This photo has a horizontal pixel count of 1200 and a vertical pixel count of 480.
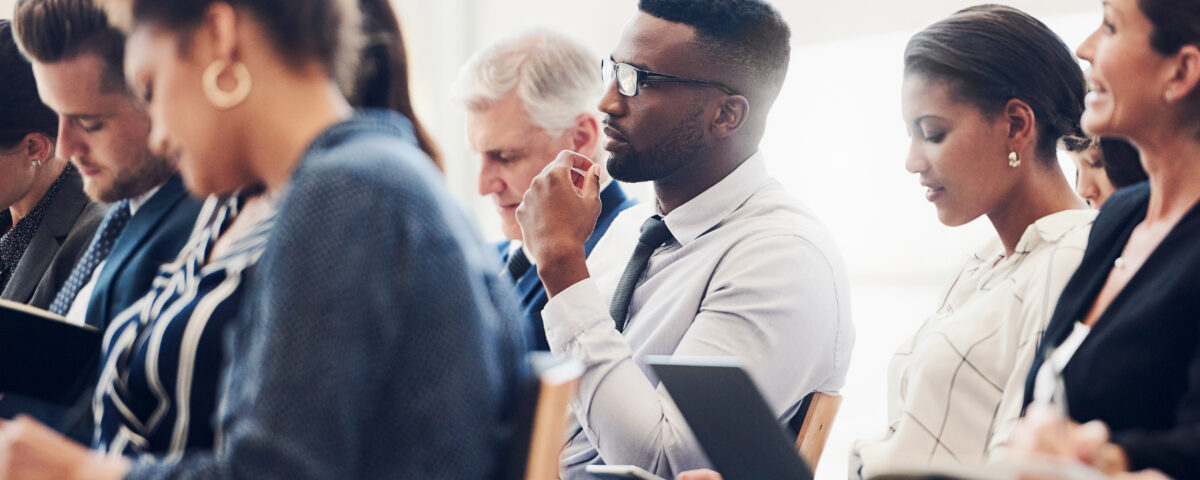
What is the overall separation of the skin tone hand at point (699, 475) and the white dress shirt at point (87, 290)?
38.0 inches

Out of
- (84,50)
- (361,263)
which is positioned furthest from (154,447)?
(84,50)

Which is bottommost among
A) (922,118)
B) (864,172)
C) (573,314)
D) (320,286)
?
(864,172)

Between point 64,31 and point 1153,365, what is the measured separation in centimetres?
166

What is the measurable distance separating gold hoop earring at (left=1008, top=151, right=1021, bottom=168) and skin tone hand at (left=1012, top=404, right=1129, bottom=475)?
2.63 ft

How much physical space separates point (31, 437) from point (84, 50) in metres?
1.00

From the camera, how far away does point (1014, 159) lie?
5.87ft

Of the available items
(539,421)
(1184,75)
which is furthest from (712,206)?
(539,421)

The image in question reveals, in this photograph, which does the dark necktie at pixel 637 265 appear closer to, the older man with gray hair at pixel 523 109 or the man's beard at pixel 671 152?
the man's beard at pixel 671 152

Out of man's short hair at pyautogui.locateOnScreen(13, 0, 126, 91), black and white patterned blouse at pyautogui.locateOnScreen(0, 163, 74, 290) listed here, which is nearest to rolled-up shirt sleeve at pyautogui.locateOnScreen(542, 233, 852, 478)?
man's short hair at pyautogui.locateOnScreen(13, 0, 126, 91)

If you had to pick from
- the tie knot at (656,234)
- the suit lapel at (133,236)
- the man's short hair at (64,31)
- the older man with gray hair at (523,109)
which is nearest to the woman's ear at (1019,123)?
the tie knot at (656,234)

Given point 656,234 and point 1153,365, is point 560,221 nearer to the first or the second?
point 656,234

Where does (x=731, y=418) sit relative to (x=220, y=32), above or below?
below

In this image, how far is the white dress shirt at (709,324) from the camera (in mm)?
1752

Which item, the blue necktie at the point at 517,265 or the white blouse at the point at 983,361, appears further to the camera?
the blue necktie at the point at 517,265
